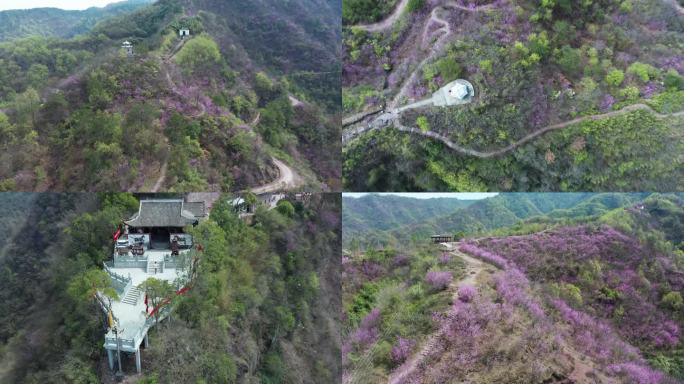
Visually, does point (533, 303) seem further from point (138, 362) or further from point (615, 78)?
point (138, 362)

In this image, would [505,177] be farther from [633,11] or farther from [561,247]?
[633,11]

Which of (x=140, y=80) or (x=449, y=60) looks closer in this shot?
(x=449, y=60)

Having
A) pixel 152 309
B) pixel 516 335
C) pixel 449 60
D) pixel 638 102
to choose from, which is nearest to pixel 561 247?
pixel 516 335

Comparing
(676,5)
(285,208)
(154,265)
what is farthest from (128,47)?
(676,5)

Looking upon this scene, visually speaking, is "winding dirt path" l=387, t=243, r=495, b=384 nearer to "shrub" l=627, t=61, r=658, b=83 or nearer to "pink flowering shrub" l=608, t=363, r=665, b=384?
"pink flowering shrub" l=608, t=363, r=665, b=384

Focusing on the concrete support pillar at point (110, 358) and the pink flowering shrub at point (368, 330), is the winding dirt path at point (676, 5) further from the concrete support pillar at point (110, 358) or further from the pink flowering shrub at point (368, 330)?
the concrete support pillar at point (110, 358)

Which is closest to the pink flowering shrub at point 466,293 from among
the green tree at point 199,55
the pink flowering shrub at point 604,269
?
the pink flowering shrub at point 604,269

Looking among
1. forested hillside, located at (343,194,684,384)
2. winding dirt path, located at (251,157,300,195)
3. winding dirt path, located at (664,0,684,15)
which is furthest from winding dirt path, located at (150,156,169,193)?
winding dirt path, located at (664,0,684,15)
